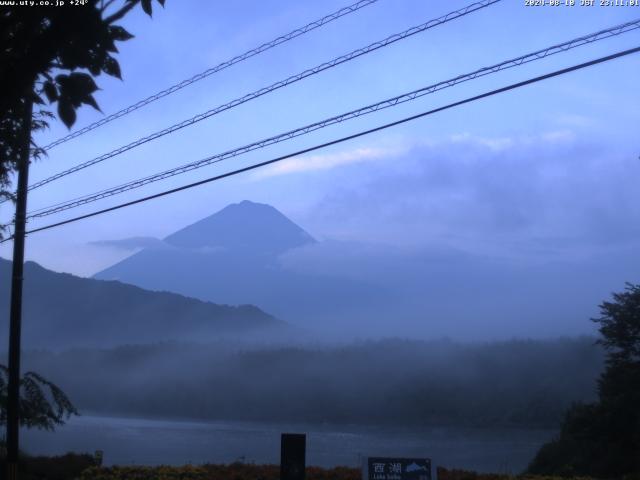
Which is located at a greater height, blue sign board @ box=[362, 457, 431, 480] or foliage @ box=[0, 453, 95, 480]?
blue sign board @ box=[362, 457, 431, 480]

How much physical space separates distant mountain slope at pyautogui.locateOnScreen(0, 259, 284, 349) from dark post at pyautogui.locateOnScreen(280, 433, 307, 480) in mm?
41398

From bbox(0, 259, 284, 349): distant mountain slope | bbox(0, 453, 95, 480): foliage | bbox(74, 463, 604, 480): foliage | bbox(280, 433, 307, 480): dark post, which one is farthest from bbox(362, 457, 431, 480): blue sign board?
bbox(0, 259, 284, 349): distant mountain slope

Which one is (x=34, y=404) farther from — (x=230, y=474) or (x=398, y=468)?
(x=398, y=468)

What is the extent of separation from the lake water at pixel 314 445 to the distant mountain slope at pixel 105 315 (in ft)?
80.9

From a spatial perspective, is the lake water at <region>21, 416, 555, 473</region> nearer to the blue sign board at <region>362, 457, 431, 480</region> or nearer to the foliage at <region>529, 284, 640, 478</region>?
the foliage at <region>529, 284, 640, 478</region>

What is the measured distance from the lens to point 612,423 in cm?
1778

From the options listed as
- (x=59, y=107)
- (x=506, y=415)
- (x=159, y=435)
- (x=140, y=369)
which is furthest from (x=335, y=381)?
(x=59, y=107)

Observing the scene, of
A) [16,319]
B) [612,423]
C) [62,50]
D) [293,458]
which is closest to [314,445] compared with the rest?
[612,423]

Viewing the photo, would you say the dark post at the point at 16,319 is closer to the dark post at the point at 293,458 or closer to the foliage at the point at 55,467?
the foliage at the point at 55,467

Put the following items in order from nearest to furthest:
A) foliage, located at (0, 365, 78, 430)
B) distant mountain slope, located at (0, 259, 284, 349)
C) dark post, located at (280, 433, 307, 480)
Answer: dark post, located at (280, 433, 307, 480), foliage, located at (0, 365, 78, 430), distant mountain slope, located at (0, 259, 284, 349)

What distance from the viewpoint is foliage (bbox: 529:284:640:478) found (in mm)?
17078

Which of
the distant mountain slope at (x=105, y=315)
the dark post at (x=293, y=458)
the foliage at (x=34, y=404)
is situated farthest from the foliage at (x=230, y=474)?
the distant mountain slope at (x=105, y=315)

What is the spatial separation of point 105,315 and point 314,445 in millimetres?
40733

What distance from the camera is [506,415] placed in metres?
28.4
